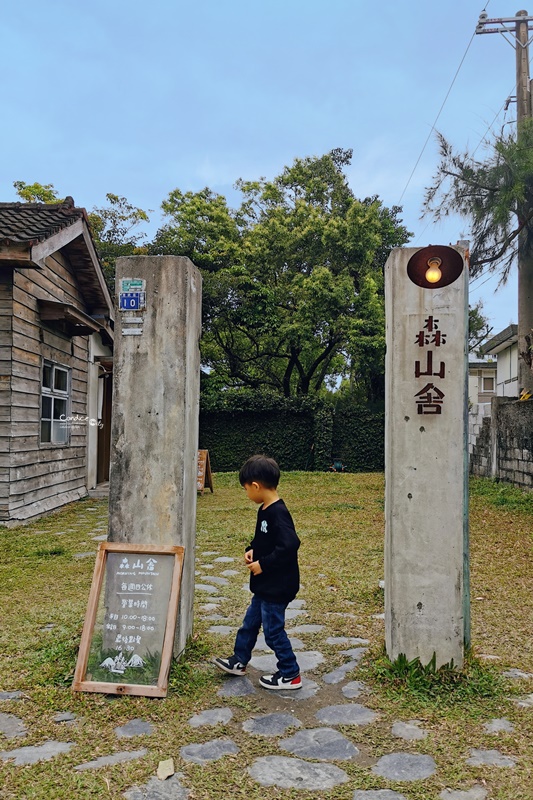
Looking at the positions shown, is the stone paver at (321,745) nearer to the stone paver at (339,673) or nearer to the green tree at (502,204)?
the stone paver at (339,673)

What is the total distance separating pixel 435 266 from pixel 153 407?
1.84 metres

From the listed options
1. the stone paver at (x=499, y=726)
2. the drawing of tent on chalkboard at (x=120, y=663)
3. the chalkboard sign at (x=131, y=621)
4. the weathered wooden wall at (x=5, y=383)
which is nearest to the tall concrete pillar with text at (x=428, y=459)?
the stone paver at (x=499, y=726)

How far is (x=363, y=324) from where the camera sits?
1956 centimetres

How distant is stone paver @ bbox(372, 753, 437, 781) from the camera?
8.50 feet

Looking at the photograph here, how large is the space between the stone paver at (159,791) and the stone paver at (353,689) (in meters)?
1.19

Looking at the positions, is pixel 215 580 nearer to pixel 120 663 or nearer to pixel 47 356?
pixel 120 663

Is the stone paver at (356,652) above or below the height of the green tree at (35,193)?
below

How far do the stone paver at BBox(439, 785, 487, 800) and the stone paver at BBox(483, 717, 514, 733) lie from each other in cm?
53

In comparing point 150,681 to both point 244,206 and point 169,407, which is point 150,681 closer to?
point 169,407

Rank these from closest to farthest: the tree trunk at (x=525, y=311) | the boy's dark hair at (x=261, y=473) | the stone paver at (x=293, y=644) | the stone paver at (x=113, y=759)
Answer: the stone paver at (x=113, y=759)
the boy's dark hair at (x=261, y=473)
the stone paver at (x=293, y=644)
the tree trunk at (x=525, y=311)

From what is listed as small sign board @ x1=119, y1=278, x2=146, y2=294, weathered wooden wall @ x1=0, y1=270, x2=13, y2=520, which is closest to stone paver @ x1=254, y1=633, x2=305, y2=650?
small sign board @ x1=119, y1=278, x2=146, y2=294

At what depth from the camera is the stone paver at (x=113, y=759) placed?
2.66 m

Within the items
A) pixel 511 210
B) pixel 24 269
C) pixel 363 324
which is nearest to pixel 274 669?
pixel 24 269

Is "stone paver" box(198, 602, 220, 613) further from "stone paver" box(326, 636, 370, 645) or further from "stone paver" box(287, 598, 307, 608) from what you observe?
"stone paver" box(326, 636, 370, 645)
